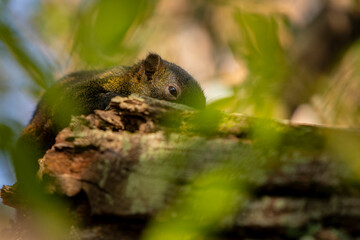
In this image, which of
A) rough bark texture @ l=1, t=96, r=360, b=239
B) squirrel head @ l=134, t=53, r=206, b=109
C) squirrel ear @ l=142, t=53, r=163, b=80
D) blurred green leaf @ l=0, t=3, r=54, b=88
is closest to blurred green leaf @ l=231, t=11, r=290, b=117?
rough bark texture @ l=1, t=96, r=360, b=239

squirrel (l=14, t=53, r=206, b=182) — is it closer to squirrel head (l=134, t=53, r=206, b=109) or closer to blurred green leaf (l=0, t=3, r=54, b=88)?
squirrel head (l=134, t=53, r=206, b=109)

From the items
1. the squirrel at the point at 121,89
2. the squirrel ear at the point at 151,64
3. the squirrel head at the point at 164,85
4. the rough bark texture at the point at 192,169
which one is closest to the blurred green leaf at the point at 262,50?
the rough bark texture at the point at 192,169

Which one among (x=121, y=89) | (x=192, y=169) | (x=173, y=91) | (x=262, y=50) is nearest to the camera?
(x=262, y=50)

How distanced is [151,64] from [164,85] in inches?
9.5

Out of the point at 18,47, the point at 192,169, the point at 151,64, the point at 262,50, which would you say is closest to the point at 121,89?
the point at 151,64

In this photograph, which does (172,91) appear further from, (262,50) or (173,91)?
(262,50)

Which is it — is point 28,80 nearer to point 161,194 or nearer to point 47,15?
point 47,15

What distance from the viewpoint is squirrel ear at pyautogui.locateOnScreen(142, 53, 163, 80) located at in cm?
389

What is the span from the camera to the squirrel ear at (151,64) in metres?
3.89

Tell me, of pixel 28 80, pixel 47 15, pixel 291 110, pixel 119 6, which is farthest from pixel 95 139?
pixel 291 110

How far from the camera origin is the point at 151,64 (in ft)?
12.8

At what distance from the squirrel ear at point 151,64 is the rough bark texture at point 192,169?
1855 millimetres

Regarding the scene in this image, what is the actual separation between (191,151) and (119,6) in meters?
1.05

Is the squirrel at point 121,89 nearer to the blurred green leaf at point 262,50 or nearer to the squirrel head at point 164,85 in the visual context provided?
the squirrel head at point 164,85
